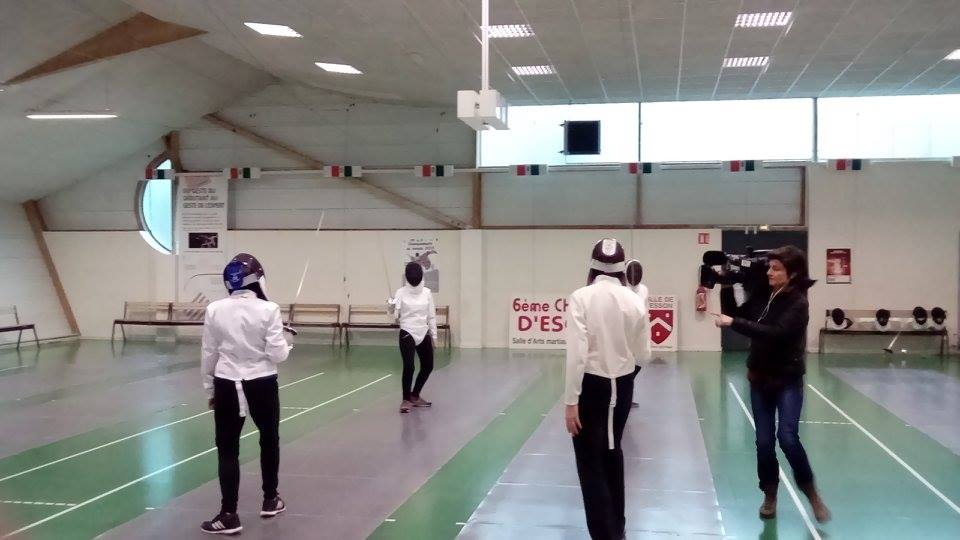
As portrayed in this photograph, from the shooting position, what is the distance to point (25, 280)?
46.9ft

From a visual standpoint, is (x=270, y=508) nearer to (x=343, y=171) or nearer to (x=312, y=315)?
(x=343, y=171)

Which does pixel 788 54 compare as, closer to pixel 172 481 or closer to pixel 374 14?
pixel 374 14

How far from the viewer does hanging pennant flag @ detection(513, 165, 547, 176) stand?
1313 cm

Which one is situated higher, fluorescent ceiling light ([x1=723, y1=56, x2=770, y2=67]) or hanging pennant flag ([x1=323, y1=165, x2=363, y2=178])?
fluorescent ceiling light ([x1=723, y1=56, x2=770, y2=67])

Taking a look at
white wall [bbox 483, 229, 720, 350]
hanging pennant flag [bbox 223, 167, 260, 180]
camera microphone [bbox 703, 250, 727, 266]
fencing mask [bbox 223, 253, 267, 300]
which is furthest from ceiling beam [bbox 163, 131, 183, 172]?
camera microphone [bbox 703, 250, 727, 266]

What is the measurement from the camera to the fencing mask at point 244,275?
405cm

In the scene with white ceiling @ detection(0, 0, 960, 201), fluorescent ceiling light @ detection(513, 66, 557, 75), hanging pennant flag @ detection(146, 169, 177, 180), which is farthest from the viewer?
hanging pennant flag @ detection(146, 169, 177, 180)

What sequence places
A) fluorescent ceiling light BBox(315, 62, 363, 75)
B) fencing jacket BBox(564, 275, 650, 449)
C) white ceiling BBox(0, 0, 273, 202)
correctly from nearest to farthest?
fencing jacket BBox(564, 275, 650, 449) → white ceiling BBox(0, 0, 273, 202) → fluorescent ceiling light BBox(315, 62, 363, 75)

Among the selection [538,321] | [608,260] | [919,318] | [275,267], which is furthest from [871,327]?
[608,260]

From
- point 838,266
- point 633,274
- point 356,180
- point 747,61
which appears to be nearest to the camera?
point 633,274

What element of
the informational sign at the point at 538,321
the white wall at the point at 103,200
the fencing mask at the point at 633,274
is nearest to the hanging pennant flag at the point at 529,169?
the informational sign at the point at 538,321

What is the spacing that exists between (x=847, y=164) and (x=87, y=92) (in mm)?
11515

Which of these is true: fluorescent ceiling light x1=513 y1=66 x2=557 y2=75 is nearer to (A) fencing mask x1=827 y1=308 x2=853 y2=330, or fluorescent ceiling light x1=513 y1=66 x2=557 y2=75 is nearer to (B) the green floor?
(B) the green floor

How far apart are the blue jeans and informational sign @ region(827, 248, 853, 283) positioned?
9370 millimetres
